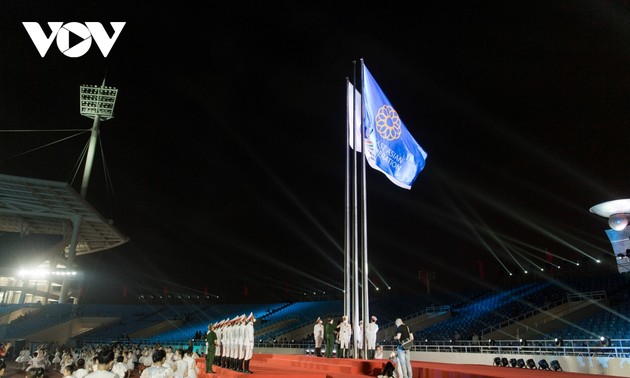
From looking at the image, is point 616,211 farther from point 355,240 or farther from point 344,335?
point 355,240

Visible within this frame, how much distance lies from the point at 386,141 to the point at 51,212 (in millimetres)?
35705

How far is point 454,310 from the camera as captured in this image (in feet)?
105

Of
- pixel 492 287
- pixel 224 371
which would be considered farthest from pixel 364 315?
pixel 492 287

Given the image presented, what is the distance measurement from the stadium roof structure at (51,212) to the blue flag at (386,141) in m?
26.2

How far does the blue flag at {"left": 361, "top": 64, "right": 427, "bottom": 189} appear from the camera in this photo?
13.2 metres

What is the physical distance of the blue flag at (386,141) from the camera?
43.4ft

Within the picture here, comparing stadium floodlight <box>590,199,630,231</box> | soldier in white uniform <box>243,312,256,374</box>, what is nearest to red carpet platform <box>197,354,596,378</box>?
soldier in white uniform <box>243,312,256,374</box>

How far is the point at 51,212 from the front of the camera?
38344mm

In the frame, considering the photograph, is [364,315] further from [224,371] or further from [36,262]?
[36,262]

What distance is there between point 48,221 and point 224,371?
39.6m

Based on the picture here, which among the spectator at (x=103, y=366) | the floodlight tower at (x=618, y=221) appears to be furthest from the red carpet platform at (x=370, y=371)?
the floodlight tower at (x=618, y=221)

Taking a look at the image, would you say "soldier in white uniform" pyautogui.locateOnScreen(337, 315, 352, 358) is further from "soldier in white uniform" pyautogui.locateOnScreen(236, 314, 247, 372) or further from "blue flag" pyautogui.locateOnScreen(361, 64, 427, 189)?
"blue flag" pyautogui.locateOnScreen(361, 64, 427, 189)

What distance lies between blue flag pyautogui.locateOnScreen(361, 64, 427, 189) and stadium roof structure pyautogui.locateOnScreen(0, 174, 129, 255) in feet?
85.8

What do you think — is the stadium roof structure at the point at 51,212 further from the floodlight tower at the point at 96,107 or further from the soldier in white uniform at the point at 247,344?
the soldier in white uniform at the point at 247,344
